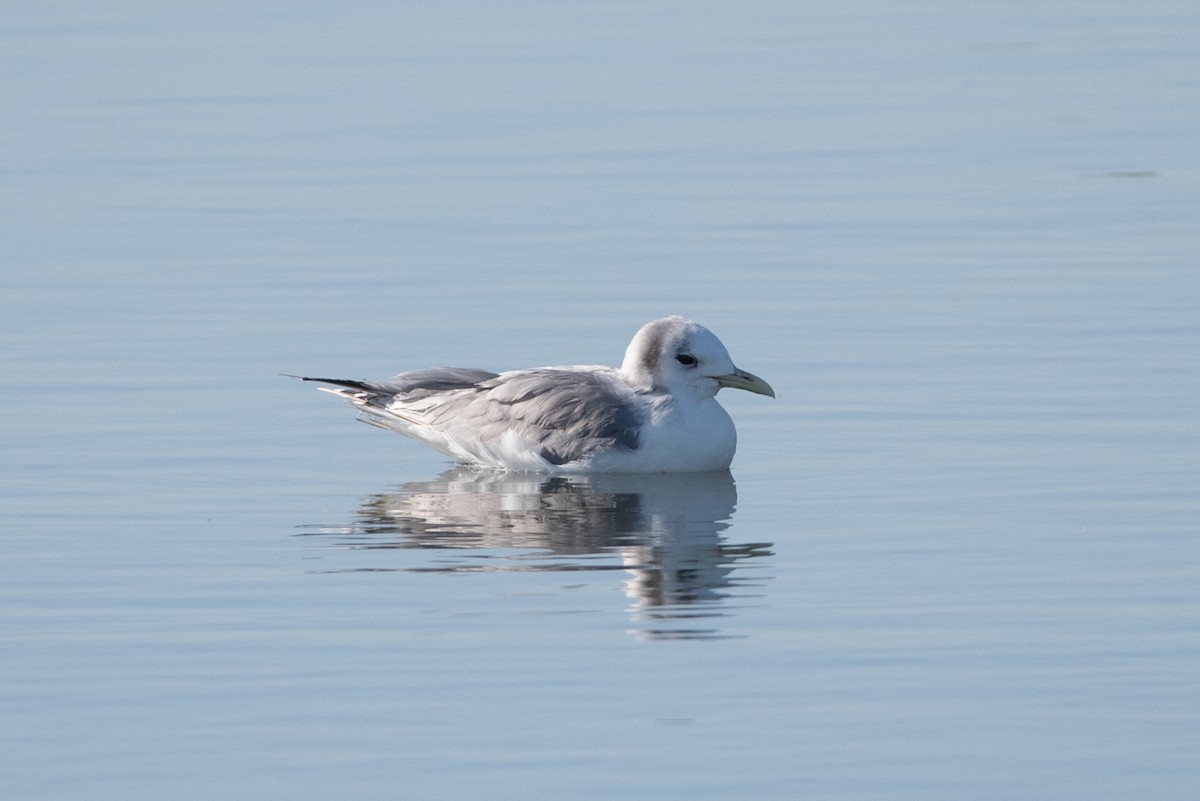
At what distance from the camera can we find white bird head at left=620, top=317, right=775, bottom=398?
14.3m

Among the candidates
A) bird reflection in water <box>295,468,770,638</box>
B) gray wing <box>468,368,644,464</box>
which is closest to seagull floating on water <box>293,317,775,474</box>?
gray wing <box>468,368,644,464</box>

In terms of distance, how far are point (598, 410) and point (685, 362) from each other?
606mm

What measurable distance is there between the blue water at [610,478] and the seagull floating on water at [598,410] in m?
0.19

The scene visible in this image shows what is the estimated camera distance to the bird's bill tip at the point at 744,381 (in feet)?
46.8

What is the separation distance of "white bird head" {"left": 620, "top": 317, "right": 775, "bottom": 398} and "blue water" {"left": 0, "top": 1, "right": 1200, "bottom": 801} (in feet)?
1.47

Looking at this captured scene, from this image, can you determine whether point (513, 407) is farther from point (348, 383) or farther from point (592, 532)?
point (592, 532)

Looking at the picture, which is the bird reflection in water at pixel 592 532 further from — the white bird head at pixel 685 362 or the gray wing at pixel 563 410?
the white bird head at pixel 685 362

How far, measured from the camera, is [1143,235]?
1883 cm

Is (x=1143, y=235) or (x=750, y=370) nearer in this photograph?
(x=750, y=370)

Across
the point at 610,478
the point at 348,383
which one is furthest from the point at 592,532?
the point at 348,383

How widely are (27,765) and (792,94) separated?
17.7 meters

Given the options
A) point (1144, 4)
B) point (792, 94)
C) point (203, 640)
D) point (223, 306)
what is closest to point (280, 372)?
point (223, 306)

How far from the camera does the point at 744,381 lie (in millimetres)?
14312

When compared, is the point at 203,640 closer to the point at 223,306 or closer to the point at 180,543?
the point at 180,543
